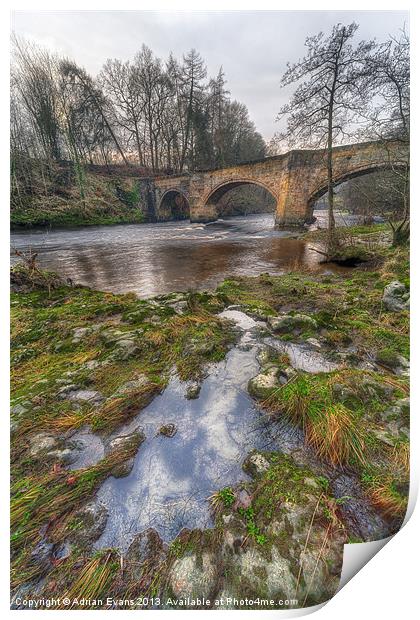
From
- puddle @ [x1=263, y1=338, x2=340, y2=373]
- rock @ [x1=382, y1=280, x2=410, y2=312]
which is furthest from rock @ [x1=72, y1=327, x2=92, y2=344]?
rock @ [x1=382, y1=280, x2=410, y2=312]

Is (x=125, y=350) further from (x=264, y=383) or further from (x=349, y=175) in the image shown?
(x=349, y=175)

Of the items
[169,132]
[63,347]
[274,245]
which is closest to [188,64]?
[274,245]

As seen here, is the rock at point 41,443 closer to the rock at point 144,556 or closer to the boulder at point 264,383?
the rock at point 144,556

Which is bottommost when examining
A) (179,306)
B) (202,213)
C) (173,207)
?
(179,306)

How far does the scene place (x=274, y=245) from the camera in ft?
32.7

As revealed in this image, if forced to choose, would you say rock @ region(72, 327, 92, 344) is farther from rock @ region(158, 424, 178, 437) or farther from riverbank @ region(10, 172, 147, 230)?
riverbank @ region(10, 172, 147, 230)

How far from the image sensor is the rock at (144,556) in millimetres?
1066

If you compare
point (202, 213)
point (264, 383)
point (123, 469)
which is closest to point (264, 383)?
point (264, 383)

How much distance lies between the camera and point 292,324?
297 cm

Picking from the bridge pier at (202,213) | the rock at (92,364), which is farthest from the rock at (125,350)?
the bridge pier at (202,213)

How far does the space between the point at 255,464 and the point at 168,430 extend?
0.64 m

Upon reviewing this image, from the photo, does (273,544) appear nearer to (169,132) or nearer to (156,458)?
(156,458)

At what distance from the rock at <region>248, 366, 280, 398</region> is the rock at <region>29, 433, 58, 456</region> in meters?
1.47

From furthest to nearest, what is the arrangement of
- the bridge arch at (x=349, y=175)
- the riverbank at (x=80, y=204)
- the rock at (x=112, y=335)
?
the bridge arch at (x=349, y=175)
the riverbank at (x=80, y=204)
the rock at (x=112, y=335)
